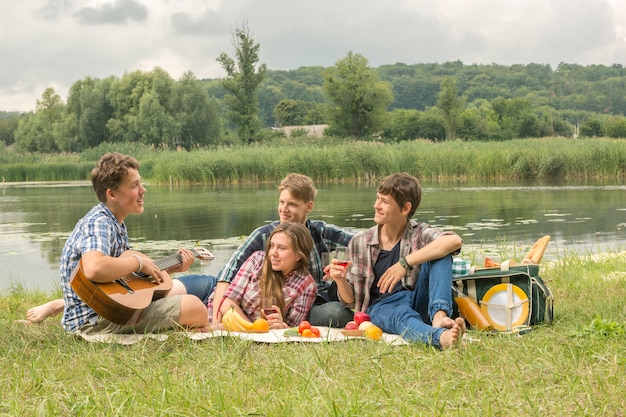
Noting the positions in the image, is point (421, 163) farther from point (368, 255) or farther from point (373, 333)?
point (373, 333)

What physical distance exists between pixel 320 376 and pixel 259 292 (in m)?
1.36

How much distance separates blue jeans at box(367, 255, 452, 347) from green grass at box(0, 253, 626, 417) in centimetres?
18

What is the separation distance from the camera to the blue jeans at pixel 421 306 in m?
3.75

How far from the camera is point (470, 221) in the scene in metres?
12.5

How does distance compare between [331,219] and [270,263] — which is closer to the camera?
[270,263]

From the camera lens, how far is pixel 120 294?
12.7 ft

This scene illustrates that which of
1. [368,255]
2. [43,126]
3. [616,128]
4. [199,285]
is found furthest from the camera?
[43,126]

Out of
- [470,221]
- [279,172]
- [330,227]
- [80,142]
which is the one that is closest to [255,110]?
[80,142]

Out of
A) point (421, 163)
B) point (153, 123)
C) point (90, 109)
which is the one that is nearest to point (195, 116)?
point (153, 123)

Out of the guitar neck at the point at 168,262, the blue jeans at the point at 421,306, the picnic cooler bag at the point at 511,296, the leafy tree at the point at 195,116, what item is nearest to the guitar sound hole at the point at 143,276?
the guitar neck at the point at 168,262

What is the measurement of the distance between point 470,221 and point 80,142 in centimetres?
5226

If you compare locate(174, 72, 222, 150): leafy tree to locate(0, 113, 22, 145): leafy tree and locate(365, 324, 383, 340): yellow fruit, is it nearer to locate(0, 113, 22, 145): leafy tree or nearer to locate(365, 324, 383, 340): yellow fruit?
locate(0, 113, 22, 145): leafy tree

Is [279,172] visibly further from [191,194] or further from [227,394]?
[227,394]

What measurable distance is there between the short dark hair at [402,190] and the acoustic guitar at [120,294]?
1.22 meters
